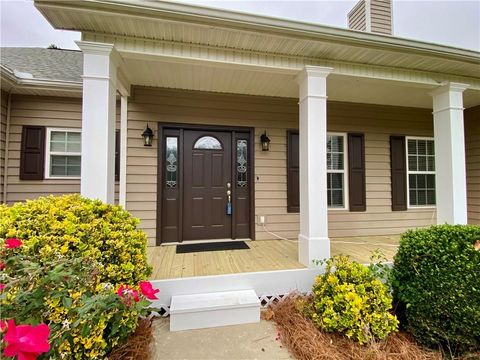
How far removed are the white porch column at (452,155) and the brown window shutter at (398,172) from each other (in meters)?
1.23

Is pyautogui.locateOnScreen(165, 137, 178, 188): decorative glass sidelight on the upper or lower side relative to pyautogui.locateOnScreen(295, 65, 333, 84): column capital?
lower

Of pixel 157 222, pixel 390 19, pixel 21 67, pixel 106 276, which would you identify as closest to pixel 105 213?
pixel 106 276

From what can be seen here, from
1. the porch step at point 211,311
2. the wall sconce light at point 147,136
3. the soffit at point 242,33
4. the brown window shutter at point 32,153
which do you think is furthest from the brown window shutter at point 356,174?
the brown window shutter at point 32,153

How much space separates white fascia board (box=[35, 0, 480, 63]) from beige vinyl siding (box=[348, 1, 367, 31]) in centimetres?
264

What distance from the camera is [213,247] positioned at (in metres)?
3.70

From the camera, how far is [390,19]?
491 centimetres

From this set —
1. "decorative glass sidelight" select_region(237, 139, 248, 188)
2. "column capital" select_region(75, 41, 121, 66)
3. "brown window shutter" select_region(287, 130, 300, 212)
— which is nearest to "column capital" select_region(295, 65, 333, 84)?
"brown window shutter" select_region(287, 130, 300, 212)

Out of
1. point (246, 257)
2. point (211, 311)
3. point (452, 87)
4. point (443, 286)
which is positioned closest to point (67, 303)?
point (211, 311)

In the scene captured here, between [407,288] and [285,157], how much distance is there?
2604mm

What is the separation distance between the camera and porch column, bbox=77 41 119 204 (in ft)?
7.84

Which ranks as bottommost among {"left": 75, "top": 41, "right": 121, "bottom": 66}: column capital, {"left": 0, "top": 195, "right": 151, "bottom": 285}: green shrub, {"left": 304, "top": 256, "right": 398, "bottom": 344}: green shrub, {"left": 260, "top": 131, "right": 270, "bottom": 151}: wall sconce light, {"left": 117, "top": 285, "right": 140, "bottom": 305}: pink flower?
{"left": 304, "top": 256, "right": 398, "bottom": 344}: green shrub

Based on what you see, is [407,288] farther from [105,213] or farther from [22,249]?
[22,249]

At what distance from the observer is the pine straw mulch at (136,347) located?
1.81 m

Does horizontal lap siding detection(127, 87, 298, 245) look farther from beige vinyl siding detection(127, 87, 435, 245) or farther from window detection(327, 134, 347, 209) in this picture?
window detection(327, 134, 347, 209)
